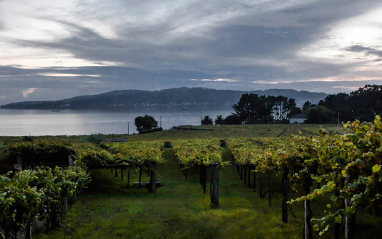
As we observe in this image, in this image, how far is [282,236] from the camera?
1086 cm

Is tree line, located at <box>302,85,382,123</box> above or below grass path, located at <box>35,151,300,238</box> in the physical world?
above

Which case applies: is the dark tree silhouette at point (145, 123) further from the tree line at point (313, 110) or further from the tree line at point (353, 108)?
the tree line at point (353, 108)

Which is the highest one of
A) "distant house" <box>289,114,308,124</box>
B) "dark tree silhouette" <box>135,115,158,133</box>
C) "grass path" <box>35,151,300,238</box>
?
"distant house" <box>289,114,308,124</box>

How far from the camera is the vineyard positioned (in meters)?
5.36

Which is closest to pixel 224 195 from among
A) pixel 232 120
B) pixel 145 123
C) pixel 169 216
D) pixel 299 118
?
pixel 169 216

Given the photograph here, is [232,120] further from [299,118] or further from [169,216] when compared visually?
[169,216]

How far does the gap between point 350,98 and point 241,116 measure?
41287mm

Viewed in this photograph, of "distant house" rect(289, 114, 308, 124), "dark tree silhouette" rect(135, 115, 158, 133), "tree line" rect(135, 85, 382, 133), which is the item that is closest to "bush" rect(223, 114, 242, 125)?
"tree line" rect(135, 85, 382, 133)

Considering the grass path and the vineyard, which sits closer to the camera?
the vineyard

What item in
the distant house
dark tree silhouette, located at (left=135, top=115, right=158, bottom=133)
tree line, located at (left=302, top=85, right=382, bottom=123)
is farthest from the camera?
the distant house

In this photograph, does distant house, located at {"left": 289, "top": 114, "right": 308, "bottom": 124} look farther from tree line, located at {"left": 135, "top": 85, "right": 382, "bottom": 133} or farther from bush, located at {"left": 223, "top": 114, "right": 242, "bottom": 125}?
bush, located at {"left": 223, "top": 114, "right": 242, "bottom": 125}

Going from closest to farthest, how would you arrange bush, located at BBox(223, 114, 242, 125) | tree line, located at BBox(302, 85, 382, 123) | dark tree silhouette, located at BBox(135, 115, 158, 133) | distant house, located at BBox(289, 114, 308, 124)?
1. tree line, located at BBox(302, 85, 382, 123)
2. dark tree silhouette, located at BBox(135, 115, 158, 133)
3. distant house, located at BBox(289, 114, 308, 124)
4. bush, located at BBox(223, 114, 242, 125)

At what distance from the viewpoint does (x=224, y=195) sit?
19.4 m

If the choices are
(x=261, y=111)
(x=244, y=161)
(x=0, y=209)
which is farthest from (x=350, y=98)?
(x=0, y=209)
